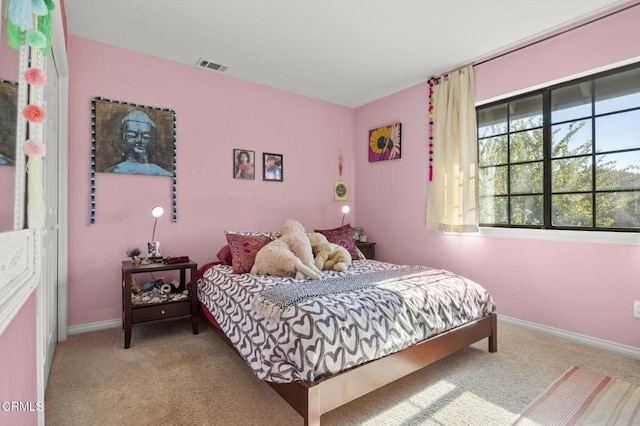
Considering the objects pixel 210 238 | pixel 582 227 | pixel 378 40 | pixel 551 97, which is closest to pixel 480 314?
pixel 582 227

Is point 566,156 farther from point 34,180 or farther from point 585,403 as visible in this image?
point 34,180

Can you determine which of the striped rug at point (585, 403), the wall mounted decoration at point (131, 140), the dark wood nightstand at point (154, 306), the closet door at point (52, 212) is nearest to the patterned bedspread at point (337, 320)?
the dark wood nightstand at point (154, 306)

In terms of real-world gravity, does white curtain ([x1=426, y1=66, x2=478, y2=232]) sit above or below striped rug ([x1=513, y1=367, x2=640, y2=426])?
above

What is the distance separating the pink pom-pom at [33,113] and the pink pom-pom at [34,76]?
0.09 m

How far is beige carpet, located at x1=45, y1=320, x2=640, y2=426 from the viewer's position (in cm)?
174

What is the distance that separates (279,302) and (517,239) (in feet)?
8.06

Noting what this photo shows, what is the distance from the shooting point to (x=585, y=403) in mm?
1852

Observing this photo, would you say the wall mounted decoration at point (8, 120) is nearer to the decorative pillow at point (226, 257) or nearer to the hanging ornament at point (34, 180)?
the hanging ornament at point (34, 180)

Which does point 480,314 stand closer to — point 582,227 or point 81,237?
point 582,227

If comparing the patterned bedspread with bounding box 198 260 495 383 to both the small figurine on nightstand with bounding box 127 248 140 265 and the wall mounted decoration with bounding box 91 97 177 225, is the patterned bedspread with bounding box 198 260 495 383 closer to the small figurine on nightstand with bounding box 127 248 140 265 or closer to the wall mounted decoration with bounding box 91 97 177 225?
the small figurine on nightstand with bounding box 127 248 140 265

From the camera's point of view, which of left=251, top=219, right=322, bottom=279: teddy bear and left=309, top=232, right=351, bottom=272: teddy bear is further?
left=309, top=232, right=351, bottom=272: teddy bear

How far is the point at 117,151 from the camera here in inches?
119

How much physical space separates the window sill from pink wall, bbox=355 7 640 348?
0.04 meters

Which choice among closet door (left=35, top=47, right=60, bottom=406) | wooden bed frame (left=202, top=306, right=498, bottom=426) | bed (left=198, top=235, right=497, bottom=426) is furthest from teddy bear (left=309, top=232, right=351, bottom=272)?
closet door (left=35, top=47, right=60, bottom=406)
